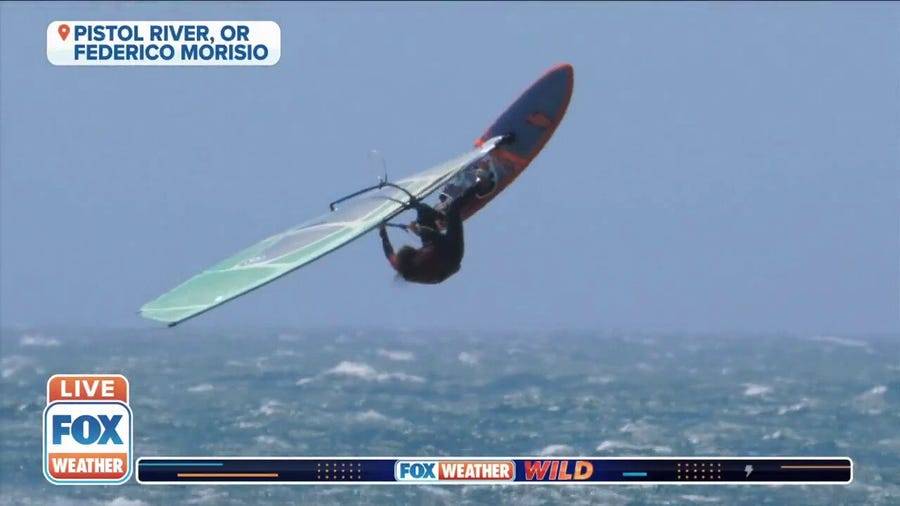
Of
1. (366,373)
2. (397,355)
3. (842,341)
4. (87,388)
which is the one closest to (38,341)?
(397,355)

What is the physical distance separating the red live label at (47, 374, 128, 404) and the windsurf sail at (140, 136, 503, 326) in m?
1.86

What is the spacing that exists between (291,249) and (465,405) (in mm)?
25154

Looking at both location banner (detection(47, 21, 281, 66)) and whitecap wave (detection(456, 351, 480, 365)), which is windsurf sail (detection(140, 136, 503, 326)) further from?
whitecap wave (detection(456, 351, 480, 365))

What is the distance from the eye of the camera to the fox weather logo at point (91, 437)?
15664 millimetres

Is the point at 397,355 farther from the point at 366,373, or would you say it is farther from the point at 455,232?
the point at 455,232

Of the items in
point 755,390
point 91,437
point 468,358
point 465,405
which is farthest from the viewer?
point 468,358

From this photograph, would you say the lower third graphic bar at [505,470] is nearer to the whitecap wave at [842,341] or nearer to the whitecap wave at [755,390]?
the whitecap wave at [755,390]

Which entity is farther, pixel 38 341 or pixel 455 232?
pixel 38 341

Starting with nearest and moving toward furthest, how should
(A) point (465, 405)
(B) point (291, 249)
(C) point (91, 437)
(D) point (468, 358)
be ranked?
1. (B) point (291, 249)
2. (C) point (91, 437)
3. (A) point (465, 405)
4. (D) point (468, 358)

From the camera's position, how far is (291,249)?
47.5ft

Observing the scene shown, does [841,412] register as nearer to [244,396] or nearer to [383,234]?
[244,396]

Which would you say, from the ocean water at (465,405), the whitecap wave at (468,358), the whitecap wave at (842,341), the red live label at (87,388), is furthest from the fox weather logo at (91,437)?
the whitecap wave at (842,341)

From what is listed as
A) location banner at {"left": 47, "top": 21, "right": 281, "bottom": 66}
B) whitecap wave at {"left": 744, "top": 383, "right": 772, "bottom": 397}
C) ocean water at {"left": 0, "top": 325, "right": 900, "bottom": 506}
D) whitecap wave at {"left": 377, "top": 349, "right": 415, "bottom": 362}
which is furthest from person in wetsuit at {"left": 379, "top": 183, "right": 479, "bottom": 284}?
whitecap wave at {"left": 377, "top": 349, "right": 415, "bottom": 362}

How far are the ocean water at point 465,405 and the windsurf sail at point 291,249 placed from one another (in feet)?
8.17
